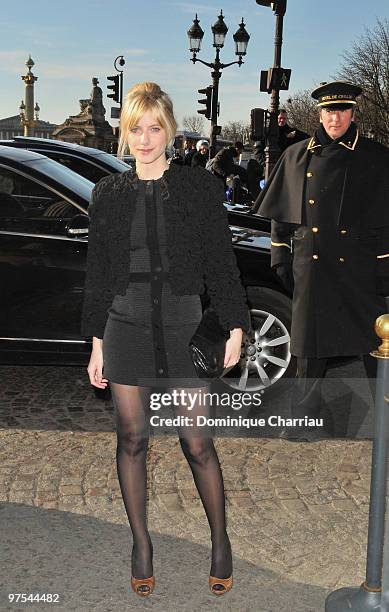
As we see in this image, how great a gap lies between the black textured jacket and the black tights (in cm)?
35

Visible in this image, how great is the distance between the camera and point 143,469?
10.2 feet

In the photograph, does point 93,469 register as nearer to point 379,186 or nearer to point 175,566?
point 175,566

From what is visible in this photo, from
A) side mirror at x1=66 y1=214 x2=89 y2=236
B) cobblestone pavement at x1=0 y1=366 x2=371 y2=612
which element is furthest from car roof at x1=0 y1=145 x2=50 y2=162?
cobblestone pavement at x1=0 y1=366 x2=371 y2=612

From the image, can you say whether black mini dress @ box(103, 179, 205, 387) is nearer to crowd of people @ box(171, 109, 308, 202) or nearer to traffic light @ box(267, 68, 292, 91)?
crowd of people @ box(171, 109, 308, 202)

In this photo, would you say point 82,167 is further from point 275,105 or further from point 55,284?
point 275,105

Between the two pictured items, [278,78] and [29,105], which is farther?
[29,105]

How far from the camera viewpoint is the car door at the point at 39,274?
5.28 m

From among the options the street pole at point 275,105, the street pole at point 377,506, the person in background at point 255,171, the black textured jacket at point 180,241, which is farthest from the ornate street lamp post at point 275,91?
the street pole at point 377,506

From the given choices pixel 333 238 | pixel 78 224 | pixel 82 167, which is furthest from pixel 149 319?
pixel 82 167

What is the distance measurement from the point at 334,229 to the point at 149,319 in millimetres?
1851

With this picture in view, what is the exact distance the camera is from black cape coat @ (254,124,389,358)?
4449 millimetres

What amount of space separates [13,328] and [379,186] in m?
2.56

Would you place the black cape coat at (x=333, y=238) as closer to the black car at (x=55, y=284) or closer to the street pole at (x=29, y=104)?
the black car at (x=55, y=284)

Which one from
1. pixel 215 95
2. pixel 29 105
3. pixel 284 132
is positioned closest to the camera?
pixel 284 132
